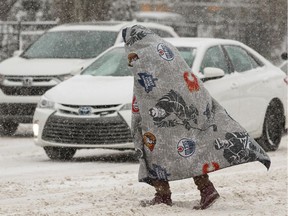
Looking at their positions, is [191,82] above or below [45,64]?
above

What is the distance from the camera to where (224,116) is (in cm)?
896

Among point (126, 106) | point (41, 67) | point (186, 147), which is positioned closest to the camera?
point (186, 147)

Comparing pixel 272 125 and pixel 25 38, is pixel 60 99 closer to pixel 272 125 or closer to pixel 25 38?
pixel 272 125

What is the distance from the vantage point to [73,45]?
1823 centimetres

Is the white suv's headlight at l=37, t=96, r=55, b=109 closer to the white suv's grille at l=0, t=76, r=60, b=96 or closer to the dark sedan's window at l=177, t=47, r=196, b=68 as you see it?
the dark sedan's window at l=177, t=47, r=196, b=68

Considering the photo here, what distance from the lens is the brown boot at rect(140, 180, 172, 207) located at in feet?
29.7

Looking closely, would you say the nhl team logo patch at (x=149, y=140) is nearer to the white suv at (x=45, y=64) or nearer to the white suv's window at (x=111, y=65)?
the white suv's window at (x=111, y=65)

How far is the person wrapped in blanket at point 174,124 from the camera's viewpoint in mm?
8805

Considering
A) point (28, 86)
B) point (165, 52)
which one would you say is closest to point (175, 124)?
point (165, 52)

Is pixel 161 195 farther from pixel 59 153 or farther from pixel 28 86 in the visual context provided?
pixel 28 86

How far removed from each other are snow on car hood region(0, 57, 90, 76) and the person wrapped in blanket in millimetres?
7887

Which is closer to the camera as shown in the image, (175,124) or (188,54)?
(175,124)

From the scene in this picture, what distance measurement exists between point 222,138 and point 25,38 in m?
21.3

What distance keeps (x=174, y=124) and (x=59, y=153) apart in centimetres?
513
